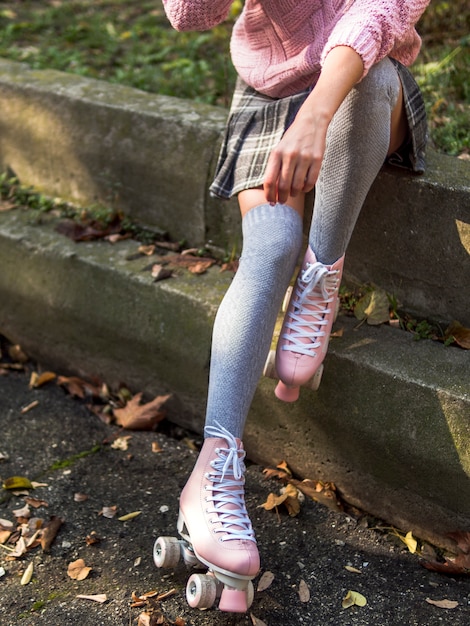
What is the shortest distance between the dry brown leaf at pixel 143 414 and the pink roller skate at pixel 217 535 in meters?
0.70

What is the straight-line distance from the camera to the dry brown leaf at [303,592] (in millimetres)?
1956

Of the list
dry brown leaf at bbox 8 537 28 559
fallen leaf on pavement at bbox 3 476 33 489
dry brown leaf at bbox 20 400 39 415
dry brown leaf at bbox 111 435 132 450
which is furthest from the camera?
dry brown leaf at bbox 20 400 39 415

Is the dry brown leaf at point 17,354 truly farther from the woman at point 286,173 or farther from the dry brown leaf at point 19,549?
the woman at point 286,173

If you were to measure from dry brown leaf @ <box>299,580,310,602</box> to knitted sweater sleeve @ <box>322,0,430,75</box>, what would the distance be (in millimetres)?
1220

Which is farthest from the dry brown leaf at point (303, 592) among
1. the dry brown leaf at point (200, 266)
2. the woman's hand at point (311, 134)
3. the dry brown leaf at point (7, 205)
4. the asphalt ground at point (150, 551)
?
the dry brown leaf at point (7, 205)

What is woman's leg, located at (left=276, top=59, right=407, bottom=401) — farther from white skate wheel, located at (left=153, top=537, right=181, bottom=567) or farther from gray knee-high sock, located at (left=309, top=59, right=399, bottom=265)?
white skate wheel, located at (left=153, top=537, right=181, bottom=567)

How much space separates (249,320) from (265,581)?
0.64 meters

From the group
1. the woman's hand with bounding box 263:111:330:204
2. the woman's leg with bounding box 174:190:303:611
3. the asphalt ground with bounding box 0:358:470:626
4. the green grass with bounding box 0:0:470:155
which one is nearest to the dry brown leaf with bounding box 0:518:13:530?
the asphalt ground with bounding box 0:358:470:626

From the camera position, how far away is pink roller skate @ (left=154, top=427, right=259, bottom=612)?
177 centimetres

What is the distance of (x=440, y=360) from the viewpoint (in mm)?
2139

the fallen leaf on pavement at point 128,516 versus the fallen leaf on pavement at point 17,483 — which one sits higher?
the fallen leaf on pavement at point 128,516

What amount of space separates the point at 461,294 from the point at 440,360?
0.70 ft

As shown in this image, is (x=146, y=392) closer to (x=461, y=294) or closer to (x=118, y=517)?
(x=118, y=517)

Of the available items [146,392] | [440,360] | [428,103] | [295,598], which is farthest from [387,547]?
[428,103]
